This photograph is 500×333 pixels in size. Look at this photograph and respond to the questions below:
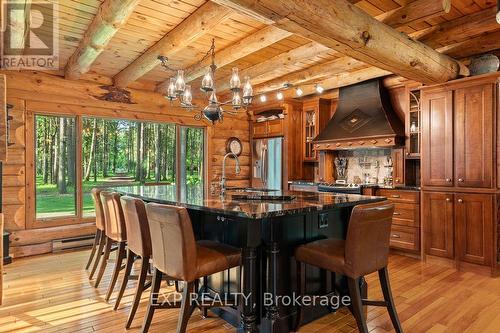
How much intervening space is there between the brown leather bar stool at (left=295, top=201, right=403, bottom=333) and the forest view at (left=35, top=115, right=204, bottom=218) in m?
2.28

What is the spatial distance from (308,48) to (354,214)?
241 cm

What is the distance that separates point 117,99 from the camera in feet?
17.6

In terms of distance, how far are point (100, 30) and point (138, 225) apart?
1.98 metres

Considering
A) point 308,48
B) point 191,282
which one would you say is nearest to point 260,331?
point 191,282

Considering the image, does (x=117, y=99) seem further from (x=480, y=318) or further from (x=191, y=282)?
(x=480, y=318)

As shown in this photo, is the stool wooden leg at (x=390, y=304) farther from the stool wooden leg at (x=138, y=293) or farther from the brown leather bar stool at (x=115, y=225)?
the brown leather bar stool at (x=115, y=225)

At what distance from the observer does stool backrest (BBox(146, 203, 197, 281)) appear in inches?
76.9

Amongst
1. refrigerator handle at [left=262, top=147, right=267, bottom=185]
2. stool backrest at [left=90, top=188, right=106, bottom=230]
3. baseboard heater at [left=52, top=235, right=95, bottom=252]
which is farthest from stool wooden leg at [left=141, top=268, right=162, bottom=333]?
refrigerator handle at [left=262, top=147, right=267, bottom=185]

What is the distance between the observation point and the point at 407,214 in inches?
172

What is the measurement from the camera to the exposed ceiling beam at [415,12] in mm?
2656

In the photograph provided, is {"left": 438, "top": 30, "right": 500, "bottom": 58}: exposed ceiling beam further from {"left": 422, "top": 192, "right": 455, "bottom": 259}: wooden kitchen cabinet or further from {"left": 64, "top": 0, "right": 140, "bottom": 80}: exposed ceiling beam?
{"left": 64, "top": 0, "right": 140, "bottom": 80}: exposed ceiling beam

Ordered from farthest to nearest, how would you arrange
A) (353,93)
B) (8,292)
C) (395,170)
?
(353,93), (395,170), (8,292)

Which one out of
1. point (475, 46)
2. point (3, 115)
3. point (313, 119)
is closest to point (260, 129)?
point (313, 119)

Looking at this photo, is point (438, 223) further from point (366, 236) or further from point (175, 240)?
point (175, 240)
